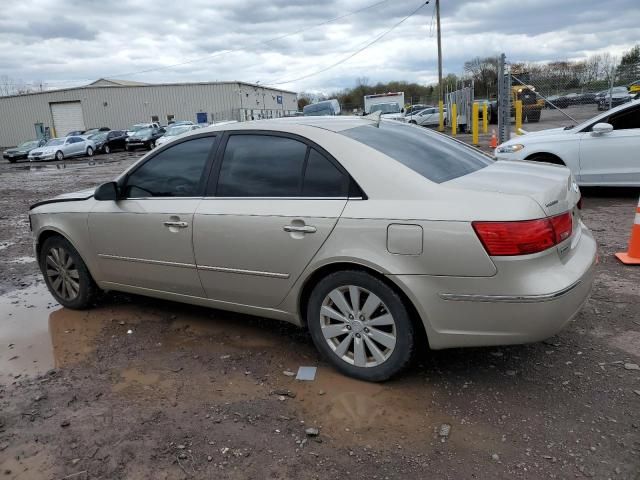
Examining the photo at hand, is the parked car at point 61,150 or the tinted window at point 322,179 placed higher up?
the tinted window at point 322,179

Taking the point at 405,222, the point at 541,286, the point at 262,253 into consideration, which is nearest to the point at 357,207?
the point at 405,222

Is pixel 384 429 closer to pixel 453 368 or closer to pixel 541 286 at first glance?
pixel 453 368

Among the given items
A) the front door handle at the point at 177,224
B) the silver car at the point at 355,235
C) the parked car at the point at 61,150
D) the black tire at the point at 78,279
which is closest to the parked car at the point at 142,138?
the parked car at the point at 61,150

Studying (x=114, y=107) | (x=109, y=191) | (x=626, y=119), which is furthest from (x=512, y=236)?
(x=114, y=107)

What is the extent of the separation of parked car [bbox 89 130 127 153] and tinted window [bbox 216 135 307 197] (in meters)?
34.7

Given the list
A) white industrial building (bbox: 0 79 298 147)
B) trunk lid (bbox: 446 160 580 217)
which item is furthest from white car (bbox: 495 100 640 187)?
white industrial building (bbox: 0 79 298 147)

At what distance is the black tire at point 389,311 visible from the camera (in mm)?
3049

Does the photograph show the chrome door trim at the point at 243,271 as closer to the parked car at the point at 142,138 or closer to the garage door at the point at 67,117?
the parked car at the point at 142,138

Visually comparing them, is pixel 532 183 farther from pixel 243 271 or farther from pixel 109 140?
pixel 109 140

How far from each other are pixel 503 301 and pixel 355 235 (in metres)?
0.89

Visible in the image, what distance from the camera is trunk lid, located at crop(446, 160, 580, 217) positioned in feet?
→ 9.70

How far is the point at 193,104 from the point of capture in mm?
58938

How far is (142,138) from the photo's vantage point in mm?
35562

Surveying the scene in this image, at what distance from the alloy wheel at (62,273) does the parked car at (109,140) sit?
108 feet
